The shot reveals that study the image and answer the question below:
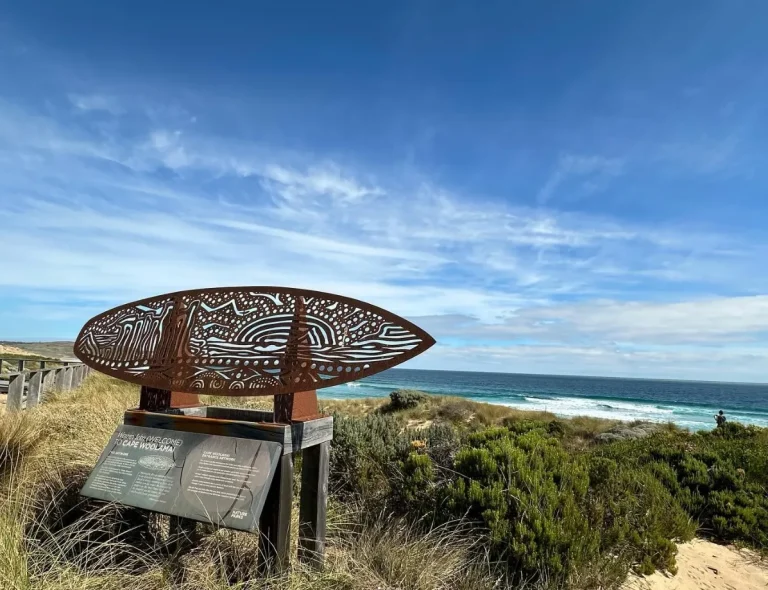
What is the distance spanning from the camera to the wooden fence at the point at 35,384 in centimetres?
944

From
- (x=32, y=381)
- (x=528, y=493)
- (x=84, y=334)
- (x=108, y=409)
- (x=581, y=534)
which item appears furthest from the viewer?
(x=32, y=381)

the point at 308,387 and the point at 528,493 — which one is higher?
the point at 308,387

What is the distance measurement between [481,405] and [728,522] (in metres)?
17.3

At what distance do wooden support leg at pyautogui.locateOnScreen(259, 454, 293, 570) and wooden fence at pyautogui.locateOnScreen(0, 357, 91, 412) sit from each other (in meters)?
5.90

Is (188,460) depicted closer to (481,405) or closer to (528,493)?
(528,493)

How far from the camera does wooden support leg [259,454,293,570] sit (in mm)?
3193

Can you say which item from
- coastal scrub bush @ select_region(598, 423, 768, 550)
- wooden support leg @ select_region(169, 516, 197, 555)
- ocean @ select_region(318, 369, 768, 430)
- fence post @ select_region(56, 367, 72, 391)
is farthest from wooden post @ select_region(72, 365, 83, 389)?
ocean @ select_region(318, 369, 768, 430)

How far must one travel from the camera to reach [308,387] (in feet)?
11.1

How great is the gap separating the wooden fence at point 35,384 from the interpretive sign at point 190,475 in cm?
487

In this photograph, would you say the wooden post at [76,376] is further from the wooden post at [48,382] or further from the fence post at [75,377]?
the wooden post at [48,382]

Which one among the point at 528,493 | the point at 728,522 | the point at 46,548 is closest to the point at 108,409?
the point at 46,548

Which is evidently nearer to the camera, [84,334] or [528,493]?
[528,493]

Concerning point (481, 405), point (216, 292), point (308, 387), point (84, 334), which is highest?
point (216, 292)

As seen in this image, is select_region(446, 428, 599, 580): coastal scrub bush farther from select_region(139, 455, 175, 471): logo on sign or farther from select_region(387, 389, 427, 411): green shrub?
select_region(387, 389, 427, 411): green shrub
